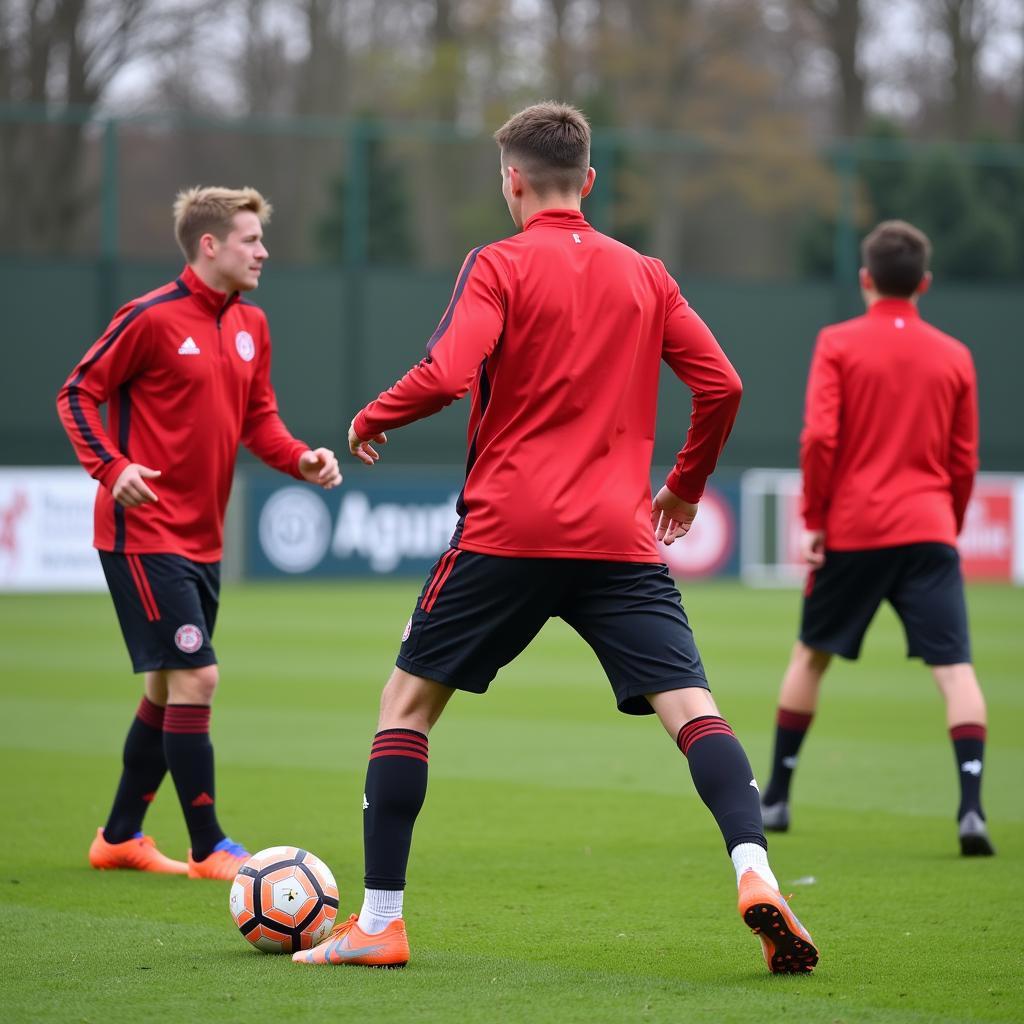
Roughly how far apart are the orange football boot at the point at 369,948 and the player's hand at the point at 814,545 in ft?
9.37

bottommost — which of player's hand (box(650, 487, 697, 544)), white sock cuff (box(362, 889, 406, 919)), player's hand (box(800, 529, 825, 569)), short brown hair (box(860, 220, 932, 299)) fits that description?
white sock cuff (box(362, 889, 406, 919))

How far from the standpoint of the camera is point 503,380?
4617 millimetres

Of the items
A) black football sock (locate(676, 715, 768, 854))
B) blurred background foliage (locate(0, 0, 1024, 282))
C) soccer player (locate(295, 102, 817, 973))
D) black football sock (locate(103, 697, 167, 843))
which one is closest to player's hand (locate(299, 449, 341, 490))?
black football sock (locate(103, 697, 167, 843))

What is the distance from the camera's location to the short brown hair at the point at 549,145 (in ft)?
15.3

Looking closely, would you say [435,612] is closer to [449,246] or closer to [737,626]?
[737,626]

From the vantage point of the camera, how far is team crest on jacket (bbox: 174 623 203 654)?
5988mm

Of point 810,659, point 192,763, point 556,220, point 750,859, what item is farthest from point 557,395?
point 810,659

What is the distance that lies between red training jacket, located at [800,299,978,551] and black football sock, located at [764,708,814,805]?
0.74 metres

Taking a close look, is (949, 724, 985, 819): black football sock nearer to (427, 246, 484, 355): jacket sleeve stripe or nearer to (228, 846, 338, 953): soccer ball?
(228, 846, 338, 953): soccer ball

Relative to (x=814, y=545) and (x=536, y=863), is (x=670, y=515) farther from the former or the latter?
(x=814, y=545)

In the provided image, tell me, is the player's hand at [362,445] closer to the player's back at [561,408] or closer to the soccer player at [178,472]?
the player's back at [561,408]

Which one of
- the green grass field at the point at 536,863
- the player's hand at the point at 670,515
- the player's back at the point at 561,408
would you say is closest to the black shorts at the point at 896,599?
the green grass field at the point at 536,863

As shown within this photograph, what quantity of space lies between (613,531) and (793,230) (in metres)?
28.9

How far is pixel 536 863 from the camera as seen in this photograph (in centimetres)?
636
